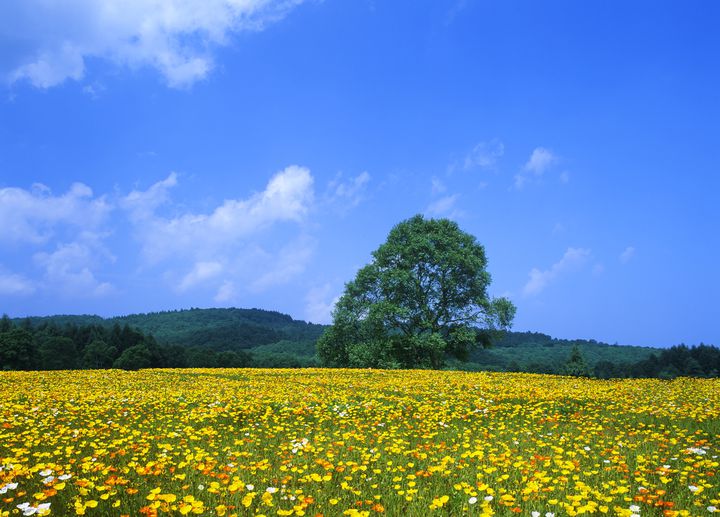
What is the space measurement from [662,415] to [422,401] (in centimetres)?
575

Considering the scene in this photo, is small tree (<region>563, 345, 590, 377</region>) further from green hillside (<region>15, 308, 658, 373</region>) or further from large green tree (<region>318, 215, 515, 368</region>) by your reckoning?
large green tree (<region>318, 215, 515, 368</region>)

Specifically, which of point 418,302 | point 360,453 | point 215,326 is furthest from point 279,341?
point 360,453

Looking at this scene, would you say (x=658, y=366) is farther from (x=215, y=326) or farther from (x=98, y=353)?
(x=215, y=326)

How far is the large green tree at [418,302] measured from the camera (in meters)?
36.7

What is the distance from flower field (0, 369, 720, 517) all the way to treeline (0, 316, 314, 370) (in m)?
38.6

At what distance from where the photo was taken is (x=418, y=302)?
3778 cm

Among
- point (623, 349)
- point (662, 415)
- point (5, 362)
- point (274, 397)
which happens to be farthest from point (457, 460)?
point (623, 349)

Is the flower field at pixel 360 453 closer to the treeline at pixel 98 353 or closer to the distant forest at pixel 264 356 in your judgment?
the distant forest at pixel 264 356

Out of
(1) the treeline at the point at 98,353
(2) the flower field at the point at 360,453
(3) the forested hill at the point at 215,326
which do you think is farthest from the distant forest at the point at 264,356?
(2) the flower field at the point at 360,453

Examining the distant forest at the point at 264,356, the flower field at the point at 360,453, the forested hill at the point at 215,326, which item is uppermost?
the forested hill at the point at 215,326

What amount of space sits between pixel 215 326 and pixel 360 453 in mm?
126261

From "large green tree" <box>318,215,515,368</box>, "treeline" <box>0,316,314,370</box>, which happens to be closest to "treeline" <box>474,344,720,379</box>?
"large green tree" <box>318,215,515,368</box>

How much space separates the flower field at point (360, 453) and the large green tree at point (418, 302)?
21.1 m

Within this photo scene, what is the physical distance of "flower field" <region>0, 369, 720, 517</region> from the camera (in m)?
5.39
